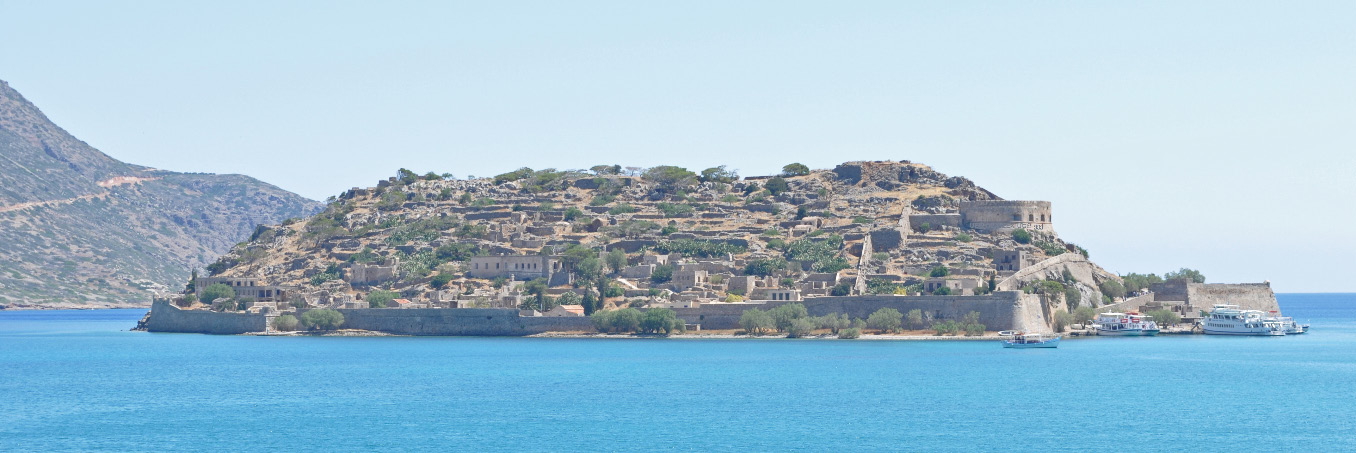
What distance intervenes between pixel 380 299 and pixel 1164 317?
38.4 m

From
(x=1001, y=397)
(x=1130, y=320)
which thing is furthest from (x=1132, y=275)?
(x=1001, y=397)

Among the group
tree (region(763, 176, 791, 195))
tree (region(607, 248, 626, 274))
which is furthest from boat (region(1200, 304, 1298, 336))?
tree (region(763, 176, 791, 195))

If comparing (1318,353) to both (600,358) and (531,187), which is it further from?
(531,187)

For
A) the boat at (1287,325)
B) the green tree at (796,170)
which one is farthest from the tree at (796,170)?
the boat at (1287,325)

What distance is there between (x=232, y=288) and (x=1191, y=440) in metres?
63.1

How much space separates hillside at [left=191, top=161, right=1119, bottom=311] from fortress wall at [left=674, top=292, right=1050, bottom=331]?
149cm

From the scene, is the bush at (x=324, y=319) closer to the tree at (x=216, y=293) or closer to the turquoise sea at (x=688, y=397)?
the tree at (x=216, y=293)

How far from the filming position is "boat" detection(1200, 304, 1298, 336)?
79.6m

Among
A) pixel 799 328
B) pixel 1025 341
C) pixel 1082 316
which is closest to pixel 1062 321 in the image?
pixel 1082 316

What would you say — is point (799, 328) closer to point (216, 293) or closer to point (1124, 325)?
point (1124, 325)

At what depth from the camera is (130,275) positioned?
197 meters

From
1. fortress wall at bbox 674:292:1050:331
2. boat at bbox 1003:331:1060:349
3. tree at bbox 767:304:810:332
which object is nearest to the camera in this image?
boat at bbox 1003:331:1060:349

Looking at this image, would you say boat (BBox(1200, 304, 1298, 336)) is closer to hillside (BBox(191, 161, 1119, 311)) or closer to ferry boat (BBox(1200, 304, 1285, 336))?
ferry boat (BBox(1200, 304, 1285, 336))

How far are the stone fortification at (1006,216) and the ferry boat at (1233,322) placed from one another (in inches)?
487
